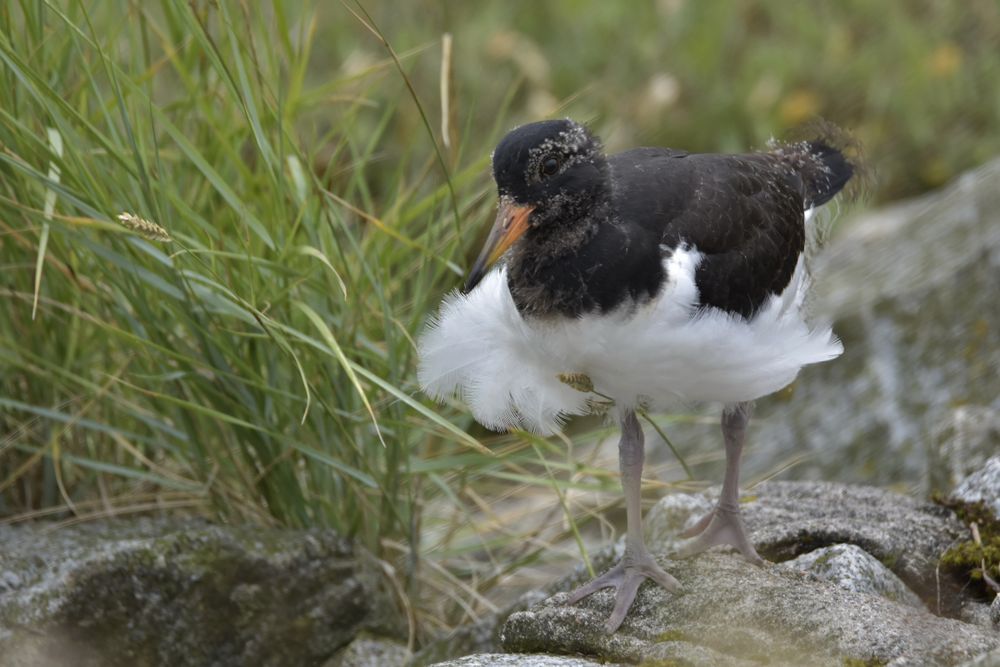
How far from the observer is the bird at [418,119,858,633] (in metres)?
3.52

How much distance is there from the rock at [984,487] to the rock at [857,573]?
0.39 meters

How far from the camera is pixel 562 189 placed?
12.1ft

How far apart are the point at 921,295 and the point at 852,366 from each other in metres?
0.43

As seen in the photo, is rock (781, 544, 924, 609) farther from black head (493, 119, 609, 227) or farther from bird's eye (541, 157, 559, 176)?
bird's eye (541, 157, 559, 176)

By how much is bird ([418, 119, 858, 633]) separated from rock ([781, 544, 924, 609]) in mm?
261

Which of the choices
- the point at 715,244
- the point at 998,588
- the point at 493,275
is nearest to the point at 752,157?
the point at 715,244

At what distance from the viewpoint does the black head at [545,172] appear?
364 cm

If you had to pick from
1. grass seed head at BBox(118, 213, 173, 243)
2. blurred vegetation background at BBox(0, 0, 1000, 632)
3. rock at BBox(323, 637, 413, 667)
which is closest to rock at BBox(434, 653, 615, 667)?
blurred vegetation background at BBox(0, 0, 1000, 632)

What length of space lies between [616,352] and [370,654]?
160cm

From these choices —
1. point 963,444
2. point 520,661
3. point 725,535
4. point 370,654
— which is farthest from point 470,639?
point 963,444

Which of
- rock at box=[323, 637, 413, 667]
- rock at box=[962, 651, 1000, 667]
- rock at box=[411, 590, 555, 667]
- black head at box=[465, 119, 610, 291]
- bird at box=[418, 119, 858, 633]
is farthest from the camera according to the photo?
rock at box=[323, 637, 413, 667]

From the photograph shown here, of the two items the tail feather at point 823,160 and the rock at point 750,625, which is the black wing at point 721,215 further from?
the rock at point 750,625

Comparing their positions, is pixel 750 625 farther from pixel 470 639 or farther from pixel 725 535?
pixel 470 639

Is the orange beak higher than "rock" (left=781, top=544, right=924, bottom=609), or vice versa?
the orange beak
